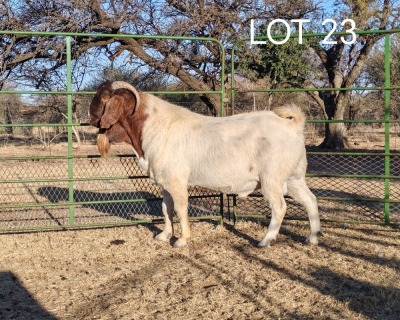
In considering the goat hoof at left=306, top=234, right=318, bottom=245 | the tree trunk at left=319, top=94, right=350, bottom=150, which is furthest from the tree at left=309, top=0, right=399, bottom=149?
the goat hoof at left=306, top=234, right=318, bottom=245

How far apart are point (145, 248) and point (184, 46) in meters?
9.95

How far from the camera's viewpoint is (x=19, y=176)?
1330cm

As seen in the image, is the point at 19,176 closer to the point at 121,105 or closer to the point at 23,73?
the point at 23,73

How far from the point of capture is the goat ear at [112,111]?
6.24 m

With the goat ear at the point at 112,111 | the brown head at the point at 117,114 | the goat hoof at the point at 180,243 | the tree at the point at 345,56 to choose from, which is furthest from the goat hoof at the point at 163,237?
the tree at the point at 345,56

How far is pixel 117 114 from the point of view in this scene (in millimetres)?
6273

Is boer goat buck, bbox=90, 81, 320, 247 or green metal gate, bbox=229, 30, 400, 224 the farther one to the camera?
green metal gate, bbox=229, 30, 400, 224

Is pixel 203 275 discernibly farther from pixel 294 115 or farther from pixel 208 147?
pixel 294 115

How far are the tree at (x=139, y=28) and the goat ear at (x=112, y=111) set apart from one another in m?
6.61

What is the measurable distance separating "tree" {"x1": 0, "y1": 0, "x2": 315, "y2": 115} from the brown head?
6435 millimetres

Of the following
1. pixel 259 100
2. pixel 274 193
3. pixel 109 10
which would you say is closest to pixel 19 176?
pixel 109 10

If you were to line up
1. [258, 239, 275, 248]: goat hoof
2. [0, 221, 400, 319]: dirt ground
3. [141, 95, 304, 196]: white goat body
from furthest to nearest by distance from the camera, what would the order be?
[258, 239, 275, 248]: goat hoof → [141, 95, 304, 196]: white goat body → [0, 221, 400, 319]: dirt ground

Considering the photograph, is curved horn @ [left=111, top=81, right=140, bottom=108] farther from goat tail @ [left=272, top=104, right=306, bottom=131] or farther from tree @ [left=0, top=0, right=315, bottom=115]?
tree @ [left=0, top=0, right=315, bottom=115]

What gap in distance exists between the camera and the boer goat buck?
19.8ft
